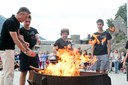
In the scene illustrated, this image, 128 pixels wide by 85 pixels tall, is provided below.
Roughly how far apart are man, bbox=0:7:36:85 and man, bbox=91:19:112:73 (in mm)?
2106

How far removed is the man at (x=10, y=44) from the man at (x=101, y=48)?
211 centimetres

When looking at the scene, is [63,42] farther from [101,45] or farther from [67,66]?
[67,66]

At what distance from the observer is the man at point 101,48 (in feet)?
24.0

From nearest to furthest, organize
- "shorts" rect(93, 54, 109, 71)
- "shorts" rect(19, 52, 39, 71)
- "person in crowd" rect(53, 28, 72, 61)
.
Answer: "shorts" rect(19, 52, 39, 71) < "person in crowd" rect(53, 28, 72, 61) < "shorts" rect(93, 54, 109, 71)

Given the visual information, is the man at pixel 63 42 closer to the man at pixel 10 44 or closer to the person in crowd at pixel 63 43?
the person in crowd at pixel 63 43

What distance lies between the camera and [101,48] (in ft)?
24.1

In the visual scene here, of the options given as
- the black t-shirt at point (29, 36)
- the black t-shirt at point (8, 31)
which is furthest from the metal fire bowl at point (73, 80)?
the black t-shirt at point (29, 36)

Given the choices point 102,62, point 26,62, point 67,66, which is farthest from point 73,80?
point 102,62

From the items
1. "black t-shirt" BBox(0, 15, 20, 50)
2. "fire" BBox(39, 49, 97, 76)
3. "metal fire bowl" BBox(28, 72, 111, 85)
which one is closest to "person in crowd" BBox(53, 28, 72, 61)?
"fire" BBox(39, 49, 97, 76)

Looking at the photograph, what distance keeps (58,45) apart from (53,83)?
2454 millimetres

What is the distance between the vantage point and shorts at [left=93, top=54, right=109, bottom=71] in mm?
7302

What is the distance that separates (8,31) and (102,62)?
2.53m

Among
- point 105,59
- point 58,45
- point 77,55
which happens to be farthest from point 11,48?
point 105,59

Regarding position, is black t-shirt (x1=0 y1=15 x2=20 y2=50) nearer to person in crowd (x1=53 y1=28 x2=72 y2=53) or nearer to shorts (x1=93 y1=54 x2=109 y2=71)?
person in crowd (x1=53 y1=28 x2=72 y2=53)
